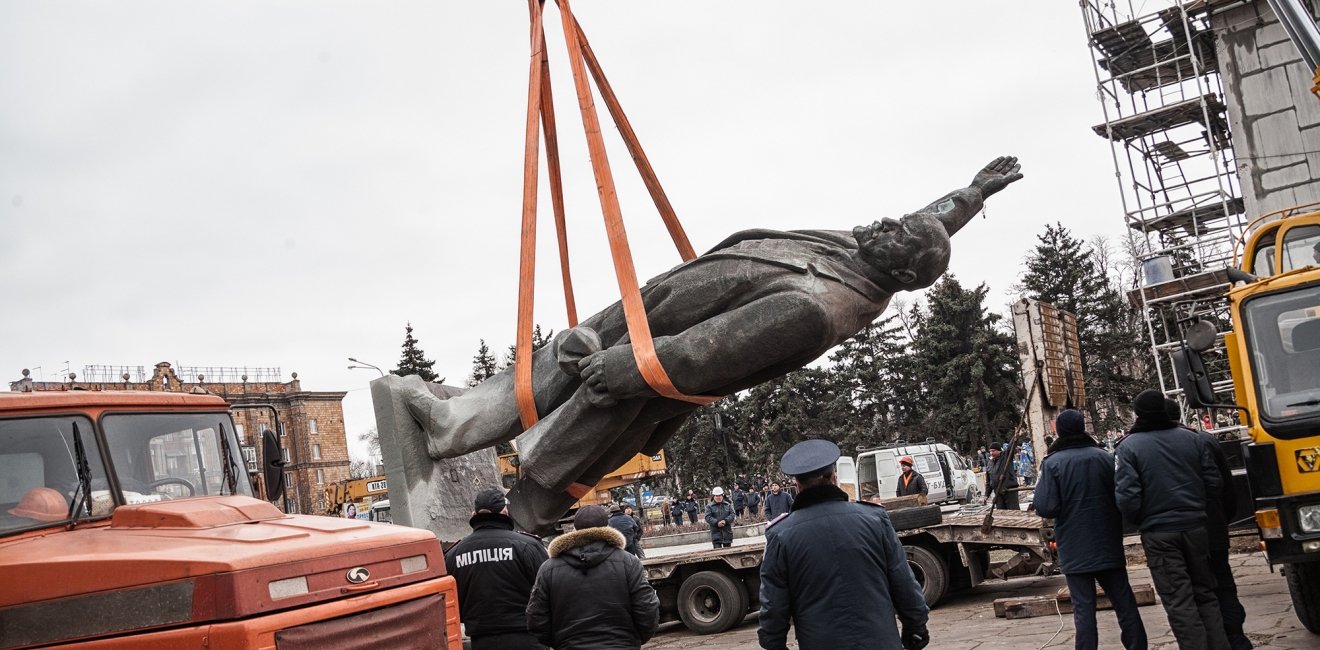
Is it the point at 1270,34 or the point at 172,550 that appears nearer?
the point at 172,550

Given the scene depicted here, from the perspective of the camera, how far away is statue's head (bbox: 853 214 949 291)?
20.8 feet

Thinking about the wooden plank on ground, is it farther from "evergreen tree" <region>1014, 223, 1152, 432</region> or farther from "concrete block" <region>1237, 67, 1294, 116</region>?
"evergreen tree" <region>1014, 223, 1152, 432</region>

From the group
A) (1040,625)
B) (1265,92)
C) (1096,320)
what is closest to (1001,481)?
(1040,625)

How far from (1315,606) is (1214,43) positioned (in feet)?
58.8

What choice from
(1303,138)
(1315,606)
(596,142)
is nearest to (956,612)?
(1315,606)

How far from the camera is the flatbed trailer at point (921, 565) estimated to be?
13.2 metres

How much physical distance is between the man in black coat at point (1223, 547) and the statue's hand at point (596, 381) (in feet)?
11.9

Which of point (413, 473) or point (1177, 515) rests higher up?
point (413, 473)

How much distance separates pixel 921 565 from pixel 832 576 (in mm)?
9397

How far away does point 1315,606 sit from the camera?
8.20m

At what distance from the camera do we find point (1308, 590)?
8180 millimetres

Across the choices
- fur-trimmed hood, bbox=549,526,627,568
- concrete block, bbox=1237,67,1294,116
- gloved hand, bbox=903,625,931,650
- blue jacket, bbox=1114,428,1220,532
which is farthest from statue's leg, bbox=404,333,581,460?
concrete block, bbox=1237,67,1294,116

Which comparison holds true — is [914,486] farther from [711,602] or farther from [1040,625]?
[1040,625]

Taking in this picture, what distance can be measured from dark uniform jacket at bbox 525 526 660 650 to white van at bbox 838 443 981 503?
21.1 m
